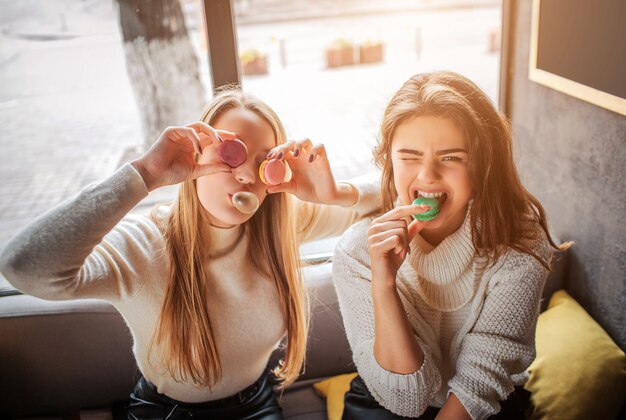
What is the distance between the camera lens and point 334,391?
6.03ft

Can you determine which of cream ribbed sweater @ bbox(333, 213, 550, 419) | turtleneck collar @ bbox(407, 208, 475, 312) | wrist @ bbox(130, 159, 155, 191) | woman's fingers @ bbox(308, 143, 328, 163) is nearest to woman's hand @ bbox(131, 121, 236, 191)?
wrist @ bbox(130, 159, 155, 191)

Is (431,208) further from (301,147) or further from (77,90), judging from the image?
(77,90)

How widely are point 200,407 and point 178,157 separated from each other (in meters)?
0.69

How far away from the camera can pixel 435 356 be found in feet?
4.70

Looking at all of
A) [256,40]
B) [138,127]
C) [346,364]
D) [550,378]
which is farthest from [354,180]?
[138,127]

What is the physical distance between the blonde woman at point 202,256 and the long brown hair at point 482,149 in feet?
0.86

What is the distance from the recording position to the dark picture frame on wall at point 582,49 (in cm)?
156

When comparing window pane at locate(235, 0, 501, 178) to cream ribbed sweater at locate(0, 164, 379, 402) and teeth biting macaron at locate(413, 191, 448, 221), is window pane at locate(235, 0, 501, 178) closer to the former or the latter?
cream ribbed sweater at locate(0, 164, 379, 402)

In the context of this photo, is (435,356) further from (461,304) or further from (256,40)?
(256,40)

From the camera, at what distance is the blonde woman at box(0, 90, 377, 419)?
3.81 ft

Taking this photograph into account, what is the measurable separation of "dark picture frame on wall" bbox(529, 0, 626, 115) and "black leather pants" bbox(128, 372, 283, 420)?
4.27 ft

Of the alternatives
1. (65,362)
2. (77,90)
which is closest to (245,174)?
(65,362)

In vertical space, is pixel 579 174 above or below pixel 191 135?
below

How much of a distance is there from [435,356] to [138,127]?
1.67 metres
